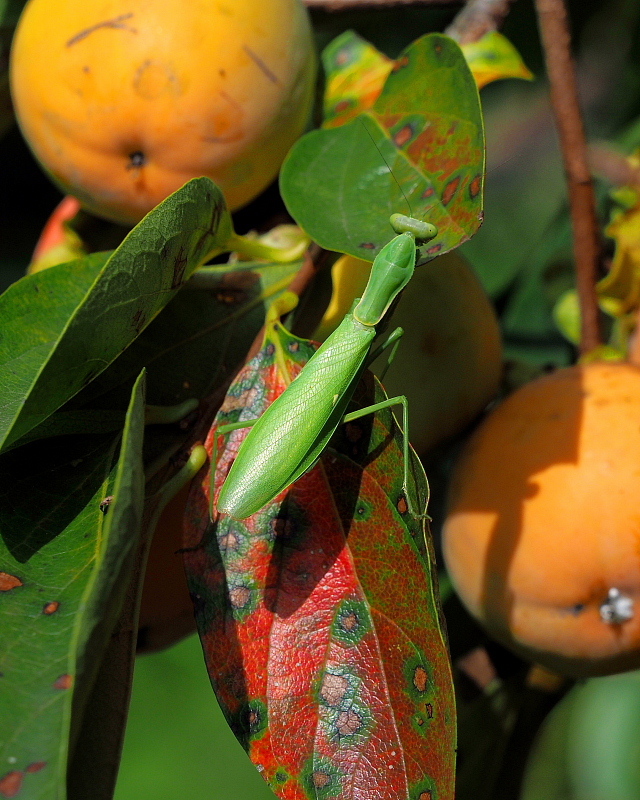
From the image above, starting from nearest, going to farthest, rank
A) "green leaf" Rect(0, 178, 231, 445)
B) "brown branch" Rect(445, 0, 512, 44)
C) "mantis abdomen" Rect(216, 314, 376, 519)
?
"green leaf" Rect(0, 178, 231, 445) < "mantis abdomen" Rect(216, 314, 376, 519) < "brown branch" Rect(445, 0, 512, 44)

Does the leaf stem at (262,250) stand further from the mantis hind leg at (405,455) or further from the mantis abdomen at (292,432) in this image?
the mantis hind leg at (405,455)

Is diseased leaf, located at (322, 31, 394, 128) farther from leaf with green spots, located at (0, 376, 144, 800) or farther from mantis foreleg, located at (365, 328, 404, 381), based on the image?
leaf with green spots, located at (0, 376, 144, 800)

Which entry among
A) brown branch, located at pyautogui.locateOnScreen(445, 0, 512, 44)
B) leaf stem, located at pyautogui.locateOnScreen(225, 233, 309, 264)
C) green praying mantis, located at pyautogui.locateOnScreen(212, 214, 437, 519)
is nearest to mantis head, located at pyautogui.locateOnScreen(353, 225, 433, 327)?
green praying mantis, located at pyautogui.locateOnScreen(212, 214, 437, 519)

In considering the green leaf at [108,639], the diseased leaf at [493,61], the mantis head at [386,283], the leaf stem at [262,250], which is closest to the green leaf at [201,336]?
the leaf stem at [262,250]

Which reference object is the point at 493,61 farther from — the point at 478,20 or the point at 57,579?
the point at 57,579

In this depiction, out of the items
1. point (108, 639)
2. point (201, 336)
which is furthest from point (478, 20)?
point (108, 639)
